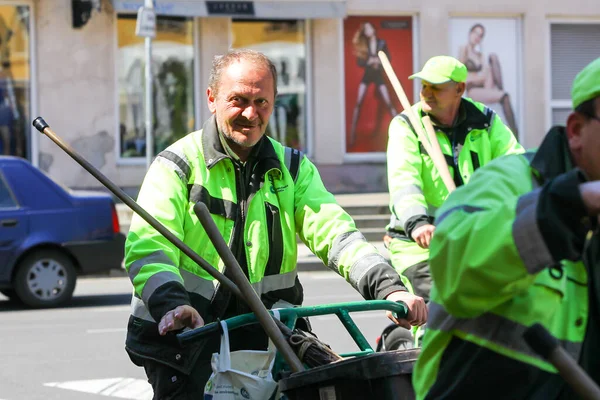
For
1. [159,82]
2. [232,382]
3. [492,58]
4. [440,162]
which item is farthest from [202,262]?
[492,58]

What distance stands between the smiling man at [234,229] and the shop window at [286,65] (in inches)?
662

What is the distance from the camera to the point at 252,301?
3502 millimetres

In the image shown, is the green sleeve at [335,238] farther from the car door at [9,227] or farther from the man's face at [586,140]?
the car door at [9,227]

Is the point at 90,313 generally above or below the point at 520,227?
below

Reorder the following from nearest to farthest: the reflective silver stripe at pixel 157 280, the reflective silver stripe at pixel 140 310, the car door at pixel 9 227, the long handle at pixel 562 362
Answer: the long handle at pixel 562 362 < the reflective silver stripe at pixel 157 280 < the reflective silver stripe at pixel 140 310 < the car door at pixel 9 227

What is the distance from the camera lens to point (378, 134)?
2184 cm

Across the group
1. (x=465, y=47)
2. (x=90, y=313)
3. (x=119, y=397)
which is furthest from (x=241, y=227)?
(x=465, y=47)

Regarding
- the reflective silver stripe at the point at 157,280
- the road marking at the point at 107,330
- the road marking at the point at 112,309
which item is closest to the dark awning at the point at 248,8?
the road marking at the point at 112,309

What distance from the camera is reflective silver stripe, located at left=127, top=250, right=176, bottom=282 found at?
3971mm

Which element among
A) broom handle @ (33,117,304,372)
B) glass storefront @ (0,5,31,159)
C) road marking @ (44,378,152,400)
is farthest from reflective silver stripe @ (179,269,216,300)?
glass storefront @ (0,5,31,159)

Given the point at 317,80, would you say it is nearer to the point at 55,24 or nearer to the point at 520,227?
the point at 55,24

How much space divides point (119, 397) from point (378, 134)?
47.2 feet

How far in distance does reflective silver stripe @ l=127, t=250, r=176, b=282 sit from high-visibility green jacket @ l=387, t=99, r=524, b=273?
207 centimetres

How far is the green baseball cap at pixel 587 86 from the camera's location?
7.99ft
